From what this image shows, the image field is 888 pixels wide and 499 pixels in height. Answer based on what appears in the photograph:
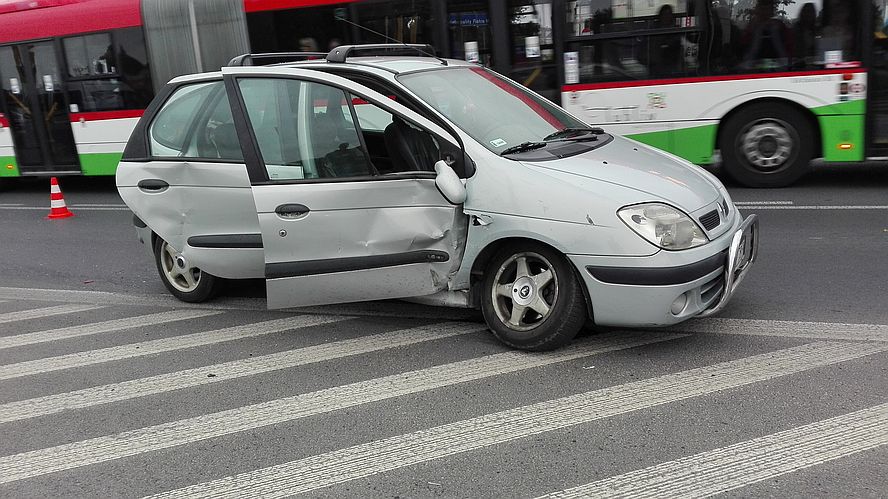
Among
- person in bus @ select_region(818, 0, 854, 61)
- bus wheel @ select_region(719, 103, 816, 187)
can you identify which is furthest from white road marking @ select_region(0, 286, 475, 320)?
person in bus @ select_region(818, 0, 854, 61)

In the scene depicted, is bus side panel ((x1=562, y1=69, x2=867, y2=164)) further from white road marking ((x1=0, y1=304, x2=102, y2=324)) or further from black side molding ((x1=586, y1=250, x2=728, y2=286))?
white road marking ((x1=0, y1=304, x2=102, y2=324))

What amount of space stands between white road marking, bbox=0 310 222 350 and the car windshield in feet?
8.03

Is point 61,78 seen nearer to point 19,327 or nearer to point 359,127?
point 19,327

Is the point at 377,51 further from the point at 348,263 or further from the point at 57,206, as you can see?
the point at 57,206

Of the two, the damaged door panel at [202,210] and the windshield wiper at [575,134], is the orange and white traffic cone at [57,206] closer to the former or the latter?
the damaged door panel at [202,210]

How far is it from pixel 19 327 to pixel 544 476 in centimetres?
469

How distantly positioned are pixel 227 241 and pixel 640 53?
6.30 m

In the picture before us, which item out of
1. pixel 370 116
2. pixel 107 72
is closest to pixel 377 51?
pixel 370 116

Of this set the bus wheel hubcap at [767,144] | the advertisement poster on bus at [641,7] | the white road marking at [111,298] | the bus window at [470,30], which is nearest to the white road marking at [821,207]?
the bus wheel hubcap at [767,144]

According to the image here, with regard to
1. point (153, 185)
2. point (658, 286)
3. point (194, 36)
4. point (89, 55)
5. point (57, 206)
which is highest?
point (194, 36)

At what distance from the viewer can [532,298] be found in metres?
4.81

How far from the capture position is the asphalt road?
3547 millimetres

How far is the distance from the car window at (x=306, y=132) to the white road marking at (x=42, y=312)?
2.47 metres

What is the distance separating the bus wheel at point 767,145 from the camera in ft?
31.5
